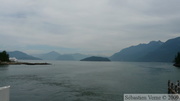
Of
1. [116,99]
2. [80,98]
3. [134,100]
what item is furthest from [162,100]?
[80,98]

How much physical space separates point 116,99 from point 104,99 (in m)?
2.44

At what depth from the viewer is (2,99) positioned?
40.0 feet

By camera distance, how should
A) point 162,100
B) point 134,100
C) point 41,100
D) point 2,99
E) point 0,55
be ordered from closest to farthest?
1. point 2,99
2. point 134,100
3. point 162,100
4. point 41,100
5. point 0,55

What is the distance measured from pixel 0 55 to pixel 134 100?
19744 centimetres

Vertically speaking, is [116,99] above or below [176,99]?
below

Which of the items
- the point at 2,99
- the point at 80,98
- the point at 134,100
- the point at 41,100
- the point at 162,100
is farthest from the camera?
the point at 80,98

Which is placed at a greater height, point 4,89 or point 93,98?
point 4,89

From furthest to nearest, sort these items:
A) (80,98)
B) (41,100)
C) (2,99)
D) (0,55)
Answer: (0,55) < (80,98) < (41,100) < (2,99)

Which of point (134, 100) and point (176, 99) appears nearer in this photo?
point (134, 100)

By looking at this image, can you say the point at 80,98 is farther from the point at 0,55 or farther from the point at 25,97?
the point at 0,55

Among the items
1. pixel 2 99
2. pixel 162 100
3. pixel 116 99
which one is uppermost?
pixel 2 99

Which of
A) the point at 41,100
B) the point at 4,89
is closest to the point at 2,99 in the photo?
the point at 4,89

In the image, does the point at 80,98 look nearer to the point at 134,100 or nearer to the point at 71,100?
the point at 71,100

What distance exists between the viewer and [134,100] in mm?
21828
